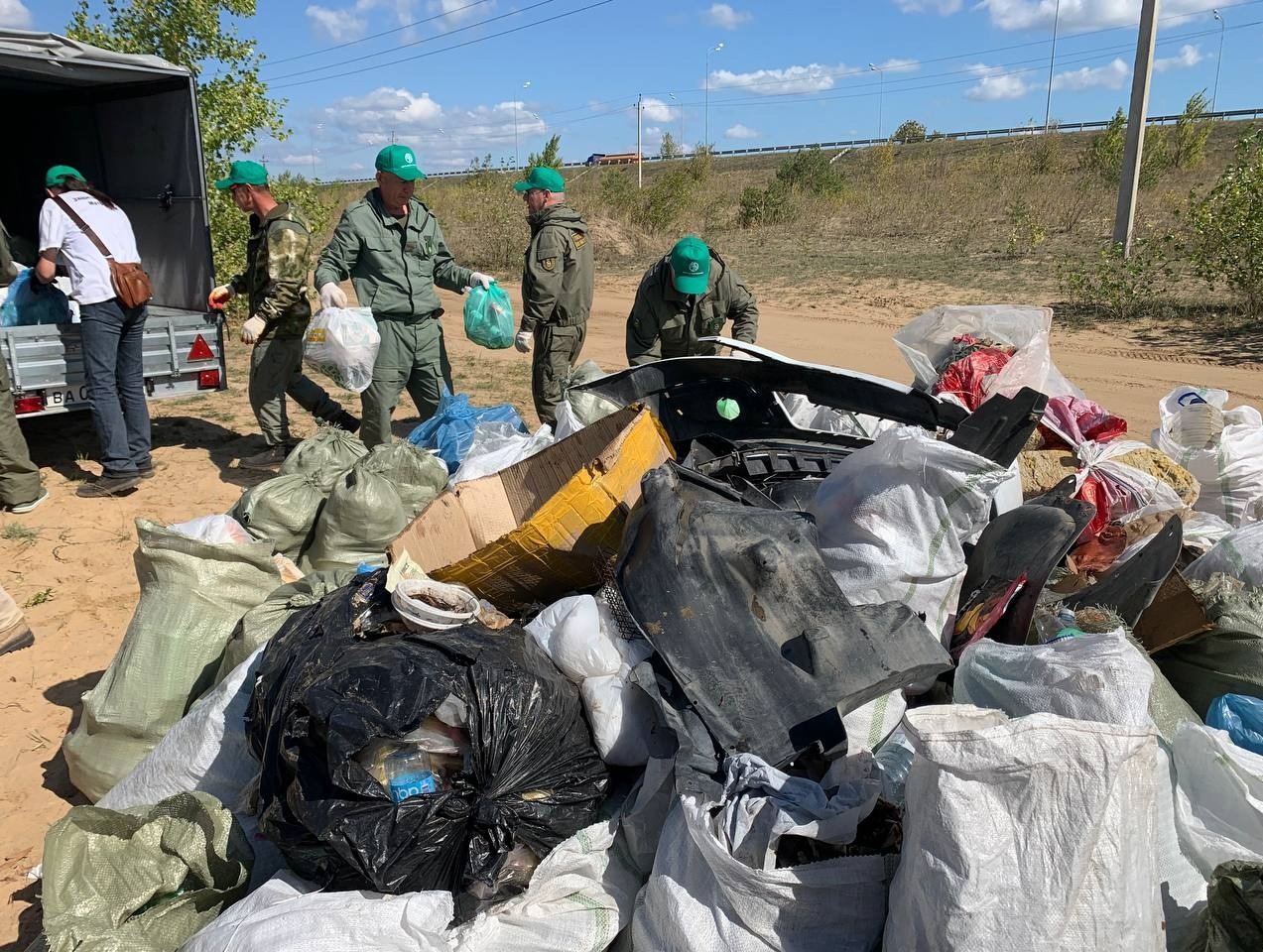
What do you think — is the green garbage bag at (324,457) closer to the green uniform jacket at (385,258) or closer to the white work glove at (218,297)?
the green uniform jacket at (385,258)

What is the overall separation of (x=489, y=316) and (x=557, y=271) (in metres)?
0.51

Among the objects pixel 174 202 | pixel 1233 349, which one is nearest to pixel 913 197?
pixel 1233 349

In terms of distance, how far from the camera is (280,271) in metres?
5.39

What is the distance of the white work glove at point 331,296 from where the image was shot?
4906 millimetres

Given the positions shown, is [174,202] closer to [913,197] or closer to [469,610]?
[469,610]

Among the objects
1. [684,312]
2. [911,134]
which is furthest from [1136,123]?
[911,134]

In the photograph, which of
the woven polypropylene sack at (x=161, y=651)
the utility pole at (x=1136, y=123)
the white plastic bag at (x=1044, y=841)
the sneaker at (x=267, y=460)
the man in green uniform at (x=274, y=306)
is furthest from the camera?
the utility pole at (x=1136, y=123)

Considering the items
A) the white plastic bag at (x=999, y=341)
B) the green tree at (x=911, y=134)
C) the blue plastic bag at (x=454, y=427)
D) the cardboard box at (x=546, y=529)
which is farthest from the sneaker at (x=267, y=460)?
the green tree at (x=911, y=134)

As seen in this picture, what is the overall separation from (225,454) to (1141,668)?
5.86 m

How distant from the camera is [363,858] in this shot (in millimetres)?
1876

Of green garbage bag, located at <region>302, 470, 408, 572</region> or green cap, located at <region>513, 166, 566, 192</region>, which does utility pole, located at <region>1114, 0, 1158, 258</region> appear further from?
green garbage bag, located at <region>302, 470, 408, 572</region>

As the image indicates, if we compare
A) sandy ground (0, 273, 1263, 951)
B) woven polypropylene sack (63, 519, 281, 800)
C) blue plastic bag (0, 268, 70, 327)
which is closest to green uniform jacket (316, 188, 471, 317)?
sandy ground (0, 273, 1263, 951)

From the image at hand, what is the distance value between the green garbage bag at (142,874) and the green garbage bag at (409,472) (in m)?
1.91

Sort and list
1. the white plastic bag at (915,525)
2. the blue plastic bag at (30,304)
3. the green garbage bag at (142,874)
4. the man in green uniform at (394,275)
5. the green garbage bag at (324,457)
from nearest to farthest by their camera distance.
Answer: the green garbage bag at (142,874), the white plastic bag at (915,525), the green garbage bag at (324,457), the man in green uniform at (394,275), the blue plastic bag at (30,304)
